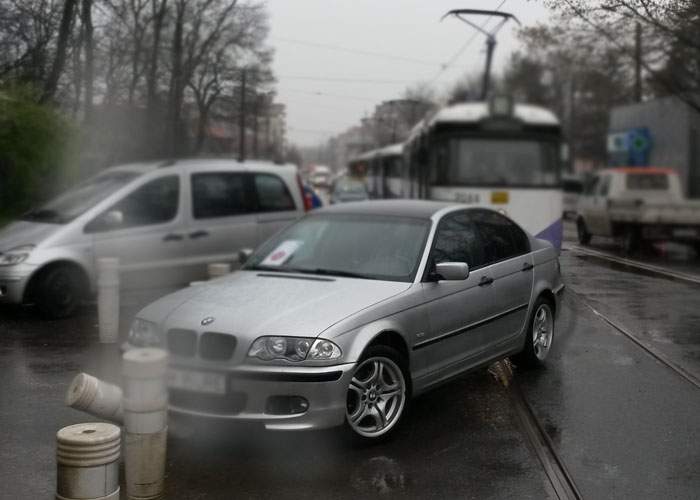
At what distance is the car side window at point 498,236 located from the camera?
701 centimetres

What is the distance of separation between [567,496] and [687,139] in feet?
133

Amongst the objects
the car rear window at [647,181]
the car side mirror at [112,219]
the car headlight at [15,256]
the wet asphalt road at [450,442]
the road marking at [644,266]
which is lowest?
the wet asphalt road at [450,442]

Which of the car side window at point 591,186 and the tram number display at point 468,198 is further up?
the car side window at point 591,186

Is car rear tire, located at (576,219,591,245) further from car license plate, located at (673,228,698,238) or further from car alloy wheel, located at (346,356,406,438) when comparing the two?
car alloy wheel, located at (346,356,406,438)

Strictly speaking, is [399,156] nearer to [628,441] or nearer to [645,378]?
[645,378]

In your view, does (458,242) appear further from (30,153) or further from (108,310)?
(30,153)

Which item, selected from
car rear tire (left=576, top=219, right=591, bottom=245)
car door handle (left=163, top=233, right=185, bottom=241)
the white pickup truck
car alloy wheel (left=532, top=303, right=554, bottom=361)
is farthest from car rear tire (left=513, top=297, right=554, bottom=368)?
car rear tire (left=576, top=219, right=591, bottom=245)

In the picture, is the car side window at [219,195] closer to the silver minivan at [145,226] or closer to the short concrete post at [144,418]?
the silver minivan at [145,226]

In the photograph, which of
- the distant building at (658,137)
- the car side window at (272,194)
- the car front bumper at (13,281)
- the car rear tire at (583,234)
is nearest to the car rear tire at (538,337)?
the car side window at (272,194)

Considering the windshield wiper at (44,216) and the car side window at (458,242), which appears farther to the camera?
the windshield wiper at (44,216)

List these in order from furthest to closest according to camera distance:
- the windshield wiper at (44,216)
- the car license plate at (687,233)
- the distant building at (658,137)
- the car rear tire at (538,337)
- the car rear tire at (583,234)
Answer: the distant building at (658,137), the car rear tire at (583,234), the car license plate at (687,233), the windshield wiper at (44,216), the car rear tire at (538,337)

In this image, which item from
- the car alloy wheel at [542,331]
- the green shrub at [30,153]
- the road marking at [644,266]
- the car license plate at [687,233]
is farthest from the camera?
the car license plate at [687,233]

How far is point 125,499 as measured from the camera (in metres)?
4.53

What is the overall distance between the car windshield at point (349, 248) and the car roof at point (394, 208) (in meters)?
0.07
